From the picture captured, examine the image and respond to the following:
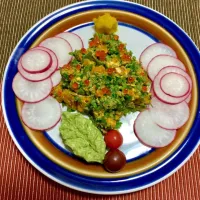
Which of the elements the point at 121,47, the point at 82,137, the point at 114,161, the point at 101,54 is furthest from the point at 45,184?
the point at 121,47

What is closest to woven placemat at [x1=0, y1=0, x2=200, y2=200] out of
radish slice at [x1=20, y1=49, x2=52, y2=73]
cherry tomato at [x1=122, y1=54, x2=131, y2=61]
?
radish slice at [x1=20, y1=49, x2=52, y2=73]

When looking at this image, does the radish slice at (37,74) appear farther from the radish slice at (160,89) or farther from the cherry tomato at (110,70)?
the radish slice at (160,89)

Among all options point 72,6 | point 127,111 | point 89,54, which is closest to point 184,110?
point 127,111

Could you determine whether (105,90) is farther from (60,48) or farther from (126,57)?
(60,48)

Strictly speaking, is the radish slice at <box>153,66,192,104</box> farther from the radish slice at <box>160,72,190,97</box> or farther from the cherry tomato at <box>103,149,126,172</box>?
the cherry tomato at <box>103,149,126,172</box>

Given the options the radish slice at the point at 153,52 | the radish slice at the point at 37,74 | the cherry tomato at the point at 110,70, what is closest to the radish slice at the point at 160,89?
the radish slice at the point at 153,52

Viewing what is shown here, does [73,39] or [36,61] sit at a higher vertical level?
[73,39]

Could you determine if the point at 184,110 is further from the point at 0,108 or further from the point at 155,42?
the point at 0,108
